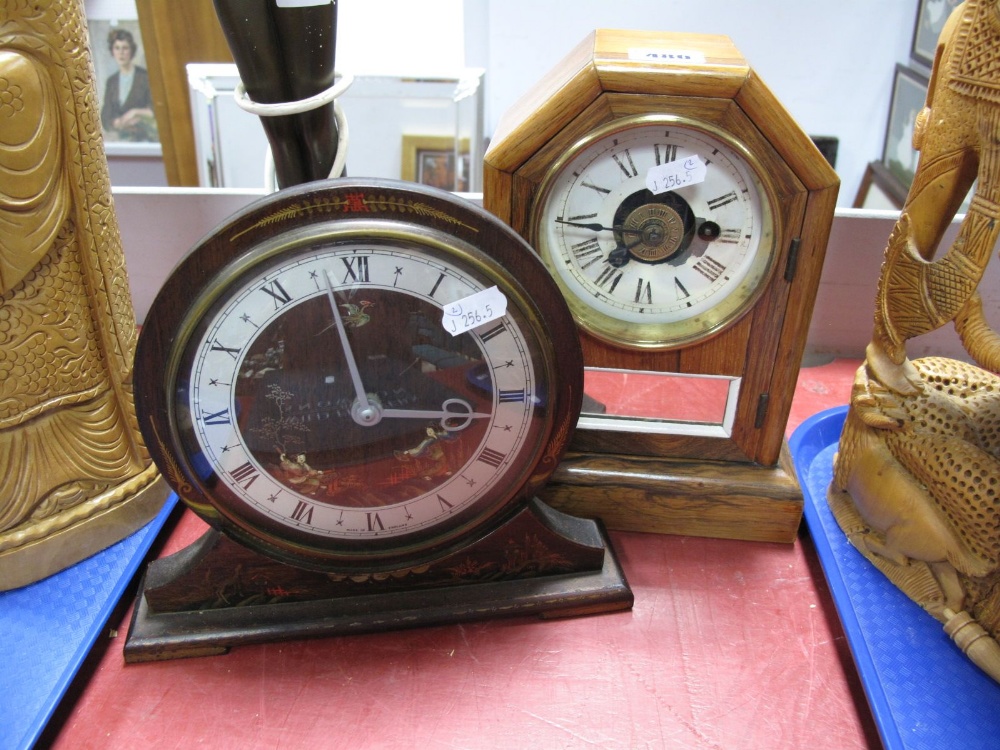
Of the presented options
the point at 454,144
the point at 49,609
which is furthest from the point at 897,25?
the point at 49,609

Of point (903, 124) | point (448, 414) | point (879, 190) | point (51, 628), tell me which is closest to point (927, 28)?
point (903, 124)

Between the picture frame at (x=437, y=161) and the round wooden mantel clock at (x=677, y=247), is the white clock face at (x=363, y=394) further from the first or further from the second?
the picture frame at (x=437, y=161)

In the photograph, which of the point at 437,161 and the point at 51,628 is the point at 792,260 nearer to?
the point at 51,628

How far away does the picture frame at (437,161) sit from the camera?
6.59 ft

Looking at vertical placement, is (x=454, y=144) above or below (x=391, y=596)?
above

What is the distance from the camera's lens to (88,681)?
1.03 m

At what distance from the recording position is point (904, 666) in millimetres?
1010

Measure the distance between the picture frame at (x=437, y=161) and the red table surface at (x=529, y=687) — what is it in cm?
122

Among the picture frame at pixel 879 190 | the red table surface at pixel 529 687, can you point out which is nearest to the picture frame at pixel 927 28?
the picture frame at pixel 879 190

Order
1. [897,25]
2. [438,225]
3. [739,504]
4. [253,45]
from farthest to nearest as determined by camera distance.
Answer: [897,25] → [739,504] → [253,45] → [438,225]

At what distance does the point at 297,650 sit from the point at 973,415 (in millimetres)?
898

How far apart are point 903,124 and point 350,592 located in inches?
73.3

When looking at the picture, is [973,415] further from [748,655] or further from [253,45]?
[253,45]

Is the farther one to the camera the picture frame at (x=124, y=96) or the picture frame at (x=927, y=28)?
the picture frame at (x=124, y=96)
